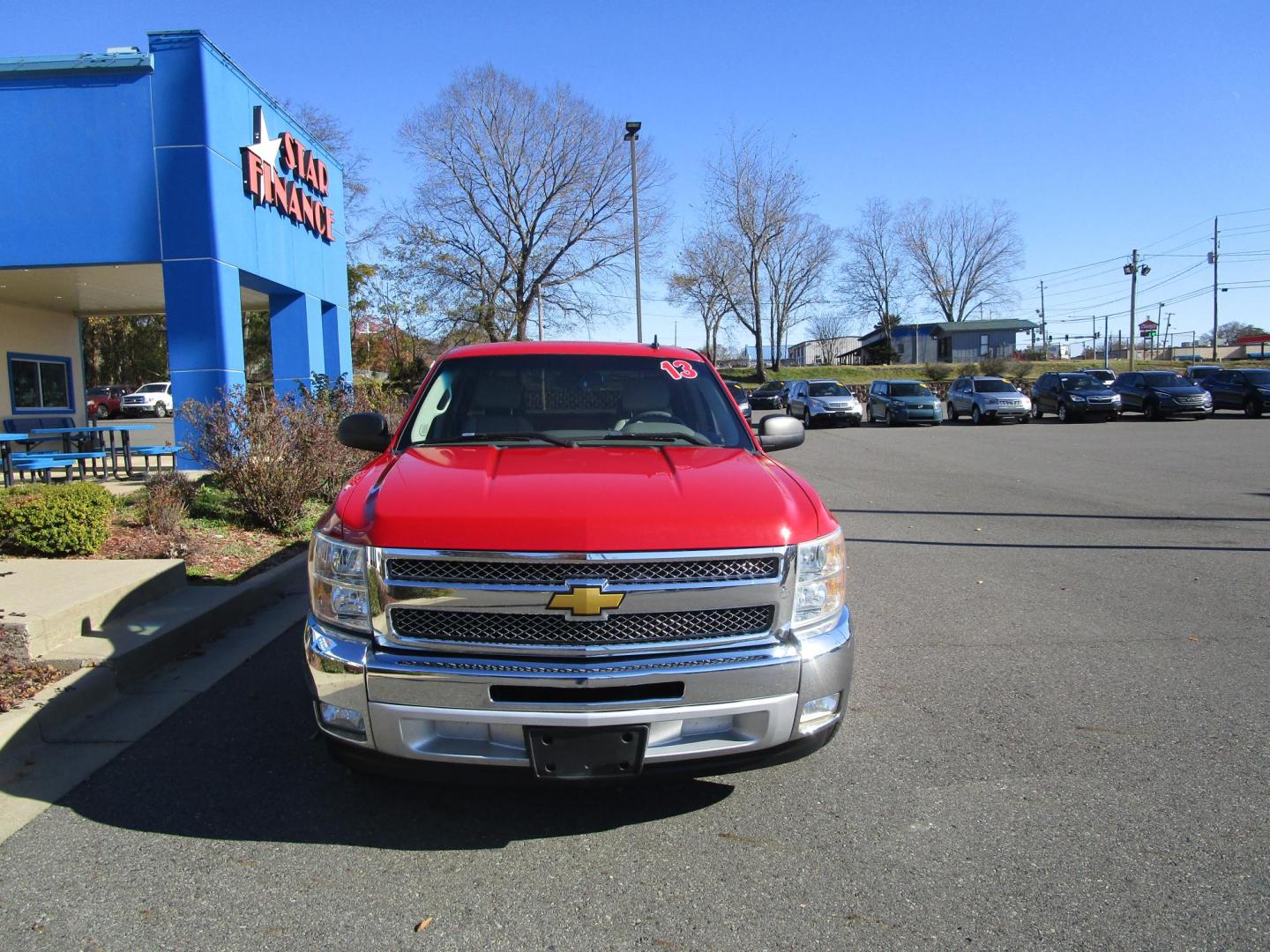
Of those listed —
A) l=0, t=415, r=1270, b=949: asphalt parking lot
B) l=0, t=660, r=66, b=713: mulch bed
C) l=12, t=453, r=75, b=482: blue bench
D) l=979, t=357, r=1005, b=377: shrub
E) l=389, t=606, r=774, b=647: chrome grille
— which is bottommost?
l=0, t=415, r=1270, b=949: asphalt parking lot

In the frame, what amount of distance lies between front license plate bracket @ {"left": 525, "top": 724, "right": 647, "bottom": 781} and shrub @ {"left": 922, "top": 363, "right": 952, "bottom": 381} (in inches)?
2443

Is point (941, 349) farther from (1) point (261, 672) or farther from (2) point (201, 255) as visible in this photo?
(1) point (261, 672)

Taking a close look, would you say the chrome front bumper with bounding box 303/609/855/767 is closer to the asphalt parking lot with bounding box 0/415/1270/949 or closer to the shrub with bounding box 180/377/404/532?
the asphalt parking lot with bounding box 0/415/1270/949

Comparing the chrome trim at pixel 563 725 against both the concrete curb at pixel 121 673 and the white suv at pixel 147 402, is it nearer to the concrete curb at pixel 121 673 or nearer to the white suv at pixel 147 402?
the concrete curb at pixel 121 673

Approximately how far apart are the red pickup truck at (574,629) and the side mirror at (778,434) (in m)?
1.55

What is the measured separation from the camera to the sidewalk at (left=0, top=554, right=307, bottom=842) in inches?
150

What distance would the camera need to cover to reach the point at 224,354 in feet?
42.2

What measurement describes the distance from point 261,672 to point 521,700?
2751 millimetres

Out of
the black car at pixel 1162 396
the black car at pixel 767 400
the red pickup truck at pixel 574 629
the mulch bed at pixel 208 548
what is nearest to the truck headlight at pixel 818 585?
the red pickup truck at pixel 574 629

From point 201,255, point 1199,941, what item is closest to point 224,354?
point 201,255

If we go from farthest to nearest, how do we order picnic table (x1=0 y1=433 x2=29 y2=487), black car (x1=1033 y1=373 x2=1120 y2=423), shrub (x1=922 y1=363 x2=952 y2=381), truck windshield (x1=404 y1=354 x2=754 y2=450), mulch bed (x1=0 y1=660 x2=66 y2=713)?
shrub (x1=922 y1=363 x2=952 y2=381) → black car (x1=1033 y1=373 x2=1120 y2=423) → picnic table (x1=0 y1=433 x2=29 y2=487) → truck windshield (x1=404 y1=354 x2=754 y2=450) → mulch bed (x1=0 y1=660 x2=66 y2=713)

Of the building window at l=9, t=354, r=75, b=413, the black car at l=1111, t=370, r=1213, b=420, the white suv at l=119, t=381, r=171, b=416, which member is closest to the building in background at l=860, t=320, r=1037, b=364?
the black car at l=1111, t=370, r=1213, b=420

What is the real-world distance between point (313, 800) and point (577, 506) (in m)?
1.63

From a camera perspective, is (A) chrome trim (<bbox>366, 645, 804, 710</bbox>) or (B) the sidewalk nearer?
(A) chrome trim (<bbox>366, 645, 804, 710</bbox>)
